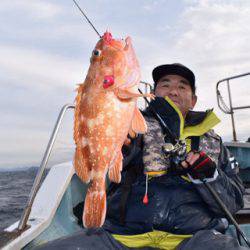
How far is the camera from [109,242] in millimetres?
3105

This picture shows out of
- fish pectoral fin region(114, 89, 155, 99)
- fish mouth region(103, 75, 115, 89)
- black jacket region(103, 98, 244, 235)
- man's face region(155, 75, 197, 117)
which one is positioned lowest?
black jacket region(103, 98, 244, 235)

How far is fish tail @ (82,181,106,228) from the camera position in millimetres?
2492

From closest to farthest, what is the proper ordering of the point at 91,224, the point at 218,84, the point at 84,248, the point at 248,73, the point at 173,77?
the point at 91,224
the point at 84,248
the point at 173,77
the point at 248,73
the point at 218,84

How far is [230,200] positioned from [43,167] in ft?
5.90

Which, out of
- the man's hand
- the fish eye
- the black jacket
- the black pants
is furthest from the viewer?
the black jacket

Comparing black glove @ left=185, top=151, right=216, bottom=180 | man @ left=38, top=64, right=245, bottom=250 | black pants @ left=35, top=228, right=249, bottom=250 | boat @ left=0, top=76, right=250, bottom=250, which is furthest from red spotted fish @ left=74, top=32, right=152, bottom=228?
boat @ left=0, top=76, right=250, bottom=250

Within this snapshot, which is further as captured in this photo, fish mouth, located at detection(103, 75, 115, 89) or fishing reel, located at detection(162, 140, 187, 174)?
fishing reel, located at detection(162, 140, 187, 174)

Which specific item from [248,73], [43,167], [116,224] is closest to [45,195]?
[43,167]

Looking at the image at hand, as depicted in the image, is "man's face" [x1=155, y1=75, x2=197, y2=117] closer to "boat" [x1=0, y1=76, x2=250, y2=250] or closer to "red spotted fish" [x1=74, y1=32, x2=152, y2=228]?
"boat" [x1=0, y1=76, x2=250, y2=250]

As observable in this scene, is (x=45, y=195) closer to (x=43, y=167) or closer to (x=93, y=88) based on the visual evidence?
(x=43, y=167)

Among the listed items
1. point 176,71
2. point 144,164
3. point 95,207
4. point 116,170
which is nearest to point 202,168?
point 144,164

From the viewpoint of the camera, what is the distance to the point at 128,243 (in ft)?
10.4

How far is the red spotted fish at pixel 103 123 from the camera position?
8.23ft

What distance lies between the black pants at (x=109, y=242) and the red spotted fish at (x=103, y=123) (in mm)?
539
